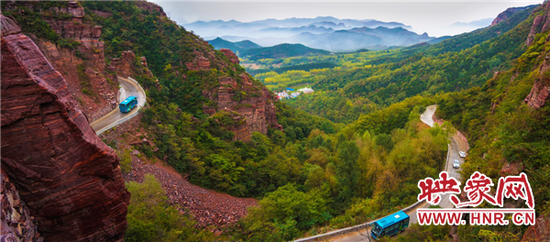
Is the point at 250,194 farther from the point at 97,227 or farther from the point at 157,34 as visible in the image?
the point at 157,34

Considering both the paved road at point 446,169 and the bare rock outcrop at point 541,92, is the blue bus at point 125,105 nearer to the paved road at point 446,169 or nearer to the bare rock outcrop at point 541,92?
the paved road at point 446,169

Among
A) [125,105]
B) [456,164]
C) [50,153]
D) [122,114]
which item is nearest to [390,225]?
[456,164]

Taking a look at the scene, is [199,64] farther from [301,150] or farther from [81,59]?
[301,150]

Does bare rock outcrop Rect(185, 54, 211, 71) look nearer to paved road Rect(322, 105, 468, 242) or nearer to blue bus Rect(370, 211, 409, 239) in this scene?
paved road Rect(322, 105, 468, 242)

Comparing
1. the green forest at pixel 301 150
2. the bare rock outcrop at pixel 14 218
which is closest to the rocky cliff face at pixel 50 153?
the bare rock outcrop at pixel 14 218

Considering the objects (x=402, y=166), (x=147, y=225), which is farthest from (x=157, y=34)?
(x=402, y=166)
